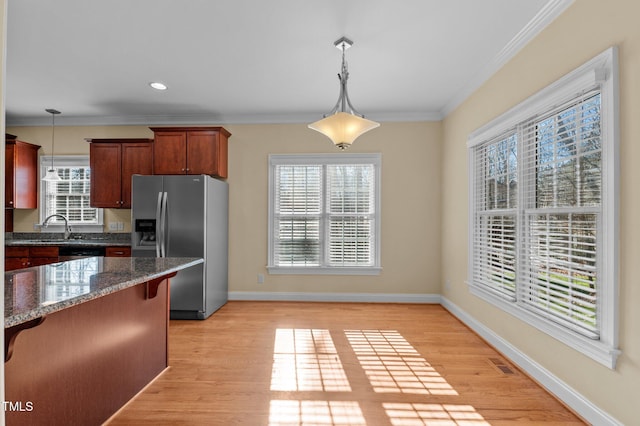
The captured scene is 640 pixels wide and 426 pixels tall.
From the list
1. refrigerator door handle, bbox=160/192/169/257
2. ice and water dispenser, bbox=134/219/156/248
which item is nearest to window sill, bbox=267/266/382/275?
refrigerator door handle, bbox=160/192/169/257

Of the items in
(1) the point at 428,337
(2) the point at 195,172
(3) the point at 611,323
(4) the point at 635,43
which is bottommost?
(1) the point at 428,337

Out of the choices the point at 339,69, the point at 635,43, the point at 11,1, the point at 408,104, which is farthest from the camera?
the point at 408,104

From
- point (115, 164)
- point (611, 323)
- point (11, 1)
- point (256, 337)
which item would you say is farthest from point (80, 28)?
point (611, 323)

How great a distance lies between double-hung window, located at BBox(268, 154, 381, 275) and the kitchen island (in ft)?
7.64

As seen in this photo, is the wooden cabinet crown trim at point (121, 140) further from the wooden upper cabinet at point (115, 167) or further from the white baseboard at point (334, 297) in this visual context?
the white baseboard at point (334, 297)

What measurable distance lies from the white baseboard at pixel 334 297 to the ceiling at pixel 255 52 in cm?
252

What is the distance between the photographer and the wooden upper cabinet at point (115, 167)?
4.48 m

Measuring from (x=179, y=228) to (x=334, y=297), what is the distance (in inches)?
88.0

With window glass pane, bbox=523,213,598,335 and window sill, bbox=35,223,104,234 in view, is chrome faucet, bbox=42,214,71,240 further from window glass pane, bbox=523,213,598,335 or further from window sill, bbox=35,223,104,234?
window glass pane, bbox=523,213,598,335

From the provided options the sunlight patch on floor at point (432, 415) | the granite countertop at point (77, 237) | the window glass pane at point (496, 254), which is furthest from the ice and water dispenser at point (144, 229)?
the window glass pane at point (496, 254)

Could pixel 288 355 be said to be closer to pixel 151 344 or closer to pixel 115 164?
pixel 151 344

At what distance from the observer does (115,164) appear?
449 cm

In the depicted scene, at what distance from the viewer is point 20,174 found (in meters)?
4.59

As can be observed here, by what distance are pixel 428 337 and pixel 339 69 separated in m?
2.80
